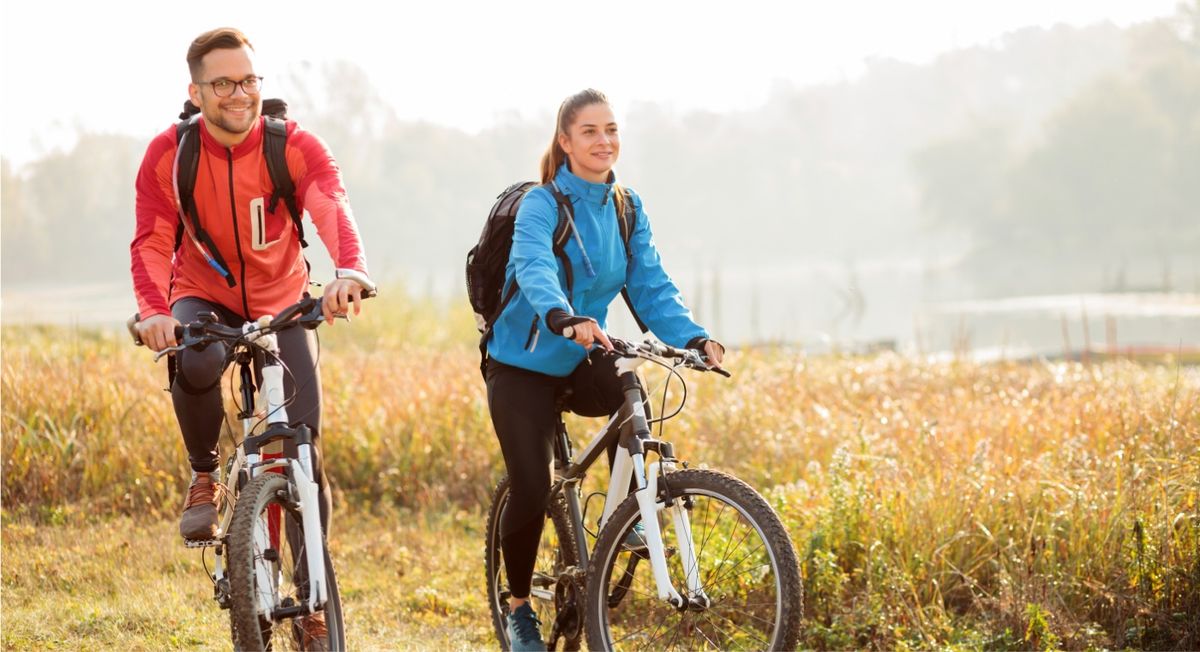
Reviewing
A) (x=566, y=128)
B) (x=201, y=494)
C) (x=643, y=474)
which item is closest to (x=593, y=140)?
(x=566, y=128)

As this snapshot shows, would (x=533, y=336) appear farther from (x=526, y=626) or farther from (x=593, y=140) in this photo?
(x=526, y=626)

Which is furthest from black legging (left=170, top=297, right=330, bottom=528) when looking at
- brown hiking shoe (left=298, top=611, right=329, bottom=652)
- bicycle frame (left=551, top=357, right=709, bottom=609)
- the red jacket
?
bicycle frame (left=551, top=357, right=709, bottom=609)

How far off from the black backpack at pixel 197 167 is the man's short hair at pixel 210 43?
0.67 ft

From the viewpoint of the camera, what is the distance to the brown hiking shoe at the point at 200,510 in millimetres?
4086

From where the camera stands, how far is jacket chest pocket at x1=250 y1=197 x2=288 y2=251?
4.17 m

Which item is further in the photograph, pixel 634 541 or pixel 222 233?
pixel 222 233

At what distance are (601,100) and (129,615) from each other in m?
3.05

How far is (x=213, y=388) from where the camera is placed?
161 inches

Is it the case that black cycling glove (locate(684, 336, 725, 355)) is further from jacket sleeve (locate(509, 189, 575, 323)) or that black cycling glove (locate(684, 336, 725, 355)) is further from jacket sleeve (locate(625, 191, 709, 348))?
jacket sleeve (locate(509, 189, 575, 323))

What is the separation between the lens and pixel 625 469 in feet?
13.1

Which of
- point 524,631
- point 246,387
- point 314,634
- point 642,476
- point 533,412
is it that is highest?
point 246,387

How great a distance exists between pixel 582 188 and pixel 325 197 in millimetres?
834

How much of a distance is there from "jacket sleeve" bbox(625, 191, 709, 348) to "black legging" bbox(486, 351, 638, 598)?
20cm

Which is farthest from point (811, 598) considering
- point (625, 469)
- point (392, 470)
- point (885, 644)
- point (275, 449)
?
point (392, 470)
